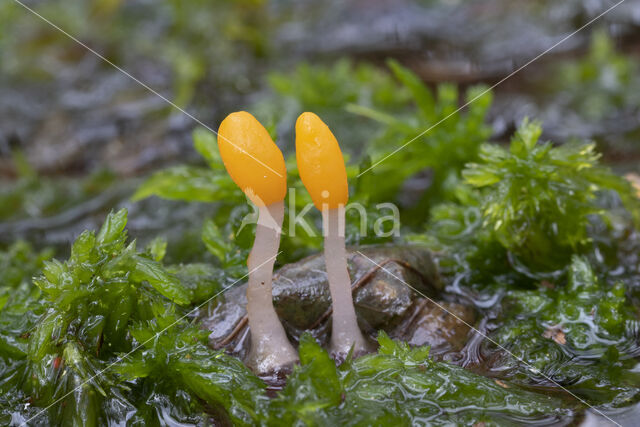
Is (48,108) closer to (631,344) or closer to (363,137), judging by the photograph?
(363,137)

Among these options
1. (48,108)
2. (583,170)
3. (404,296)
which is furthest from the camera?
(48,108)

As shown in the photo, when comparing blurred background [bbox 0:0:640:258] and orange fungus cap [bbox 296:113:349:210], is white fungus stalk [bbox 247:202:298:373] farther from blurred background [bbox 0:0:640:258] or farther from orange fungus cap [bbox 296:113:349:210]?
blurred background [bbox 0:0:640:258]

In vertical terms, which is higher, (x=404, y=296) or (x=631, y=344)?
(x=404, y=296)

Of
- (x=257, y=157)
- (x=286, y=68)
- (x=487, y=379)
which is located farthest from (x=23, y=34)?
(x=487, y=379)

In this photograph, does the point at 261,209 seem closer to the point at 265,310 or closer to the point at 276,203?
the point at 276,203

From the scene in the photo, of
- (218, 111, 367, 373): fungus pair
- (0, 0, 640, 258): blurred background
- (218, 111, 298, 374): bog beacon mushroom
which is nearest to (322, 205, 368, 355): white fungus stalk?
(218, 111, 367, 373): fungus pair
